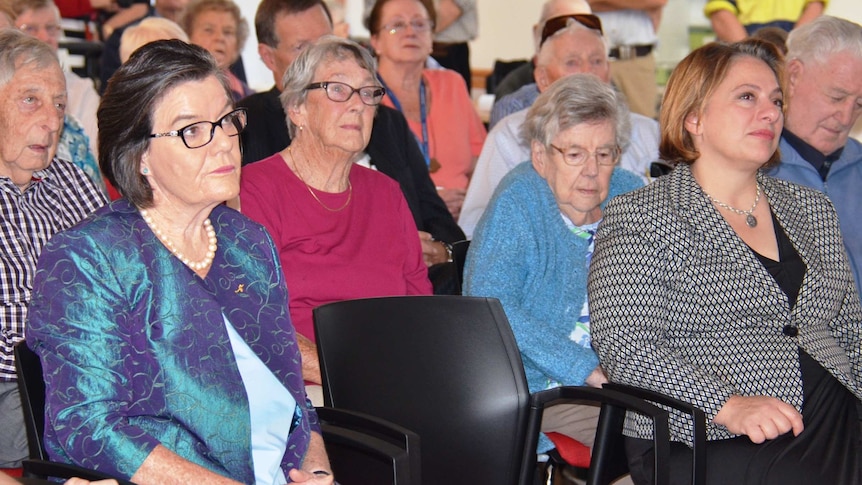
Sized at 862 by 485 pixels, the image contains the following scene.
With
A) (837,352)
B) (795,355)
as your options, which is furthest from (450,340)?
(837,352)

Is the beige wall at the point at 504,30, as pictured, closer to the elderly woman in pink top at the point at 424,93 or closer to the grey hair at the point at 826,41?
the elderly woman in pink top at the point at 424,93

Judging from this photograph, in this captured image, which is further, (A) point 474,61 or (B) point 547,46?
(A) point 474,61

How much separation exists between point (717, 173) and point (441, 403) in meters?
0.97

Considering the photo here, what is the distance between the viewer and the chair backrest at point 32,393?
1858mm

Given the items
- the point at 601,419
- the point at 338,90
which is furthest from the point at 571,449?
the point at 338,90

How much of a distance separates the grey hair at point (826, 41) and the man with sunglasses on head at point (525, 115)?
2.05 ft

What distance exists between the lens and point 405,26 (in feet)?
14.1

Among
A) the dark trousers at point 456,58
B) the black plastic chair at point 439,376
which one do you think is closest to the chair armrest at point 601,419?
the black plastic chair at point 439,376

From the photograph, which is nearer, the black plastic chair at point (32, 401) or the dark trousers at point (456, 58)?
the black plastic chair at point (32, 401)

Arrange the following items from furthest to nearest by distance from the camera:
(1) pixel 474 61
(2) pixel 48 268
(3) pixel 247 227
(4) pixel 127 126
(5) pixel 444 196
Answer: (1) pixel 474 61 → (5) pixel 444 196 → (3) pixel 247 227 → (4) pixel 127 126 → (2) pixel 48 268

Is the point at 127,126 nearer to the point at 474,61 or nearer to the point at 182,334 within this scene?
the point at 182,334

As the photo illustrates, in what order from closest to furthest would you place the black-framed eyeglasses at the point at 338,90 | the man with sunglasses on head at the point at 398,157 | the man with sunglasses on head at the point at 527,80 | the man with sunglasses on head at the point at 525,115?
the black-framed eyeglasses at the point at 338,90, the man with sunglasses on head at the point at 398,157, the man with sunglasses on head at the point at 525,115, the man with sunglasses on head at the point at 527,80

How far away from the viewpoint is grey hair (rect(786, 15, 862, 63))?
130 inches

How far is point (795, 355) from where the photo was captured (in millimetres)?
2398
